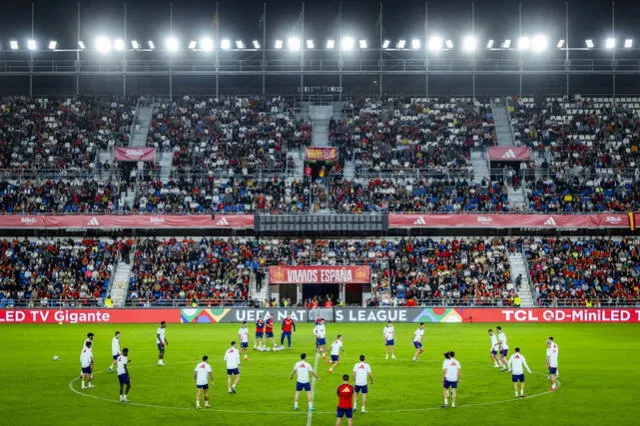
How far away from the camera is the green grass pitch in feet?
75.5

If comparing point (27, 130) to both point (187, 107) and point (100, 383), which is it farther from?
point (100, 383)

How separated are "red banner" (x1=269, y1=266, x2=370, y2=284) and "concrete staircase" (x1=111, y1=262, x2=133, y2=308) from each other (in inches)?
421

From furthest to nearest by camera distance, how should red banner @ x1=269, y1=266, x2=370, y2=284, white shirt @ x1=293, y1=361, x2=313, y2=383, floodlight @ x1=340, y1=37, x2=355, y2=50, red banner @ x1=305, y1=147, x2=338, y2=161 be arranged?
1. floodlight @ x1=340, y1=37, x2=355, y2=50
2. red banner @ x1=305, y1=147, x2=338, y2=161
3. red banner @ x1=269, y1=266, x2=370, y2=284
4. white shirt @ x1=293, y1=361, x2=313, y2=383

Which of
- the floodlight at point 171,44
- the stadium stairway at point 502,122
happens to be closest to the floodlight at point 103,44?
the floodlight at point 171,44

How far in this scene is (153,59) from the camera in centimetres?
7819

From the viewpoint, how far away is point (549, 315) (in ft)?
182

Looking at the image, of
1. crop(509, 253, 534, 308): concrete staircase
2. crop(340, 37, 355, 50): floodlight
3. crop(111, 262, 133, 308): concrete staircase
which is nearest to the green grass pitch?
crop(111, 262, 133, 308): concrete staircase

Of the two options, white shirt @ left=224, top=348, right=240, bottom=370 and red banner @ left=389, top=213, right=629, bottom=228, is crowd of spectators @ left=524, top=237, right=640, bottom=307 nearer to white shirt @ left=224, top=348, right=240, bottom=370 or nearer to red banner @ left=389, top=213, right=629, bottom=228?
red banner @ left=389, top=213, right=629, bottom=228

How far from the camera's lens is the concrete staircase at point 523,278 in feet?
194

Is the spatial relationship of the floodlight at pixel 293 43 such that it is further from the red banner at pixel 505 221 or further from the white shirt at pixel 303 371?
the white shirt at pixel 303 371

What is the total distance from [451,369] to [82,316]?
37.7 m

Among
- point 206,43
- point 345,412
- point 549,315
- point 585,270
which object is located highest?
Answer: point 206,43

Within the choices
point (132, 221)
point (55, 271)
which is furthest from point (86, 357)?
point (132, 221)

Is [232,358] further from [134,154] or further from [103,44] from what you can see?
[103,44]
